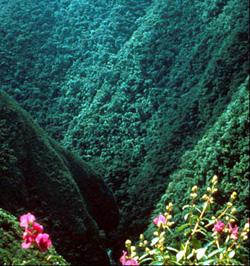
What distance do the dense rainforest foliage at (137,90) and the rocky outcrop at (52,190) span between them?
12 centimetres

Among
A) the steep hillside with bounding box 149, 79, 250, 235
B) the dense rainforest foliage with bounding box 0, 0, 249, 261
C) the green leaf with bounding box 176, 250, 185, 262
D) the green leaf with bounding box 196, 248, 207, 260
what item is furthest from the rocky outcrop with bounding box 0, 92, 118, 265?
the green leaf with bounding box 196, 248, 207, 260

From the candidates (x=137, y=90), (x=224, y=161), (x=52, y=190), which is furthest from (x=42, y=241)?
(x=137, y=90)

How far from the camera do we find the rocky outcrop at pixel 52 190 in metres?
8.76

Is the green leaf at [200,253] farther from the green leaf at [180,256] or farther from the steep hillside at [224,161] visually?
the steep hillside at [224,161]

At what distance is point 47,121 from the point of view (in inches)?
581

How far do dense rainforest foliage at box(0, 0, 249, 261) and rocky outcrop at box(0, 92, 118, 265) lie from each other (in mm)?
116

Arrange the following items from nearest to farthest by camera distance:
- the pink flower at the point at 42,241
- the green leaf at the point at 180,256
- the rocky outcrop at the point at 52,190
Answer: the pink flower at the point at 42,241, the green leaf at the point at 180,256, the rocky outcrop at the point at 52,190

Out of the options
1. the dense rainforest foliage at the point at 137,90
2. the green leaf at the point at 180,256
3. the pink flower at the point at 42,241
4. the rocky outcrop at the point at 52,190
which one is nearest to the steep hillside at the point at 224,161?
the dense rainforest foliage at the point at 137,90

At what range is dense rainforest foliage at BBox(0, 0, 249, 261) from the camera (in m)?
8.50

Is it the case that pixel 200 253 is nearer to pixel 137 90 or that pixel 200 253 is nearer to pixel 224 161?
pixel 224 161

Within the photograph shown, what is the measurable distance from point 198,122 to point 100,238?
3.52m

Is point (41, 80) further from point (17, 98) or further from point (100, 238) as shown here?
point (100, 238)

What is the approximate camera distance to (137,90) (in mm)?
13570

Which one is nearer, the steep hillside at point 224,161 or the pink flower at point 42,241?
the pink flower at point 42,241
